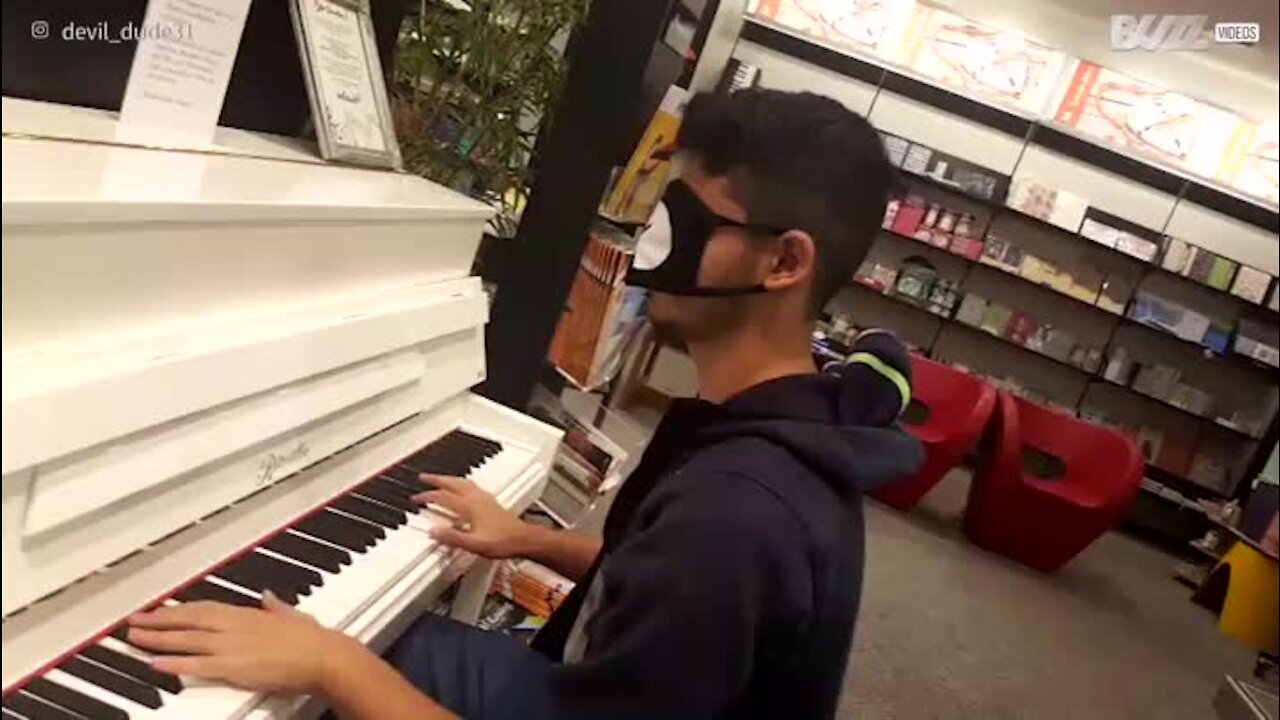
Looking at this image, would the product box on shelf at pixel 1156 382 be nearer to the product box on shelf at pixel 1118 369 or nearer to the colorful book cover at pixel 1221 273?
the product box on shelf at pixel 1118 369

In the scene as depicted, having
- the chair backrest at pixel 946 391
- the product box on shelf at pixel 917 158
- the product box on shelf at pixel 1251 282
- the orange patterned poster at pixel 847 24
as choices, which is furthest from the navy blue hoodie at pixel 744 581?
the product box on shelf at pixel 1251 282

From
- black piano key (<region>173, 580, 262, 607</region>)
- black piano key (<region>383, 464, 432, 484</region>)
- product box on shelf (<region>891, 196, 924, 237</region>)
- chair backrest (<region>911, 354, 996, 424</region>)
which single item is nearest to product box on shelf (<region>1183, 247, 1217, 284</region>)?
product box on shelf (<region>891, 196, 924, 237</region>)

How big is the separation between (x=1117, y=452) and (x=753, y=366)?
216 inches

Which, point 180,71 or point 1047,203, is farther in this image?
point 1047,203

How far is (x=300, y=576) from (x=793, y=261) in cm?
67

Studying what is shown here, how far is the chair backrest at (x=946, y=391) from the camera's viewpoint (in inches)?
249

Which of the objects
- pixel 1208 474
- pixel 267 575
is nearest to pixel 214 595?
pixel 267 575

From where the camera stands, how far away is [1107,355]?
8148mm

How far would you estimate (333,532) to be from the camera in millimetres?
1322

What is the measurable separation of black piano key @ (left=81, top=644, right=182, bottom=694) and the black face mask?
2.47ft

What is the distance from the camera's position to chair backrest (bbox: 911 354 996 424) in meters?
6.33

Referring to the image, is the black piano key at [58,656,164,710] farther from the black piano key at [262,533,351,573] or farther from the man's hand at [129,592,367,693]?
the black piano key at [262,533,351,573]

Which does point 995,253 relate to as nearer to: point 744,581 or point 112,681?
point 744,581

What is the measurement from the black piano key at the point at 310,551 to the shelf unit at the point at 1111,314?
7.07 metres
